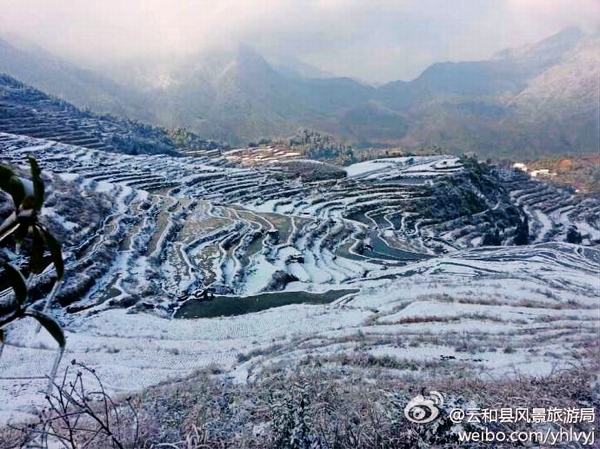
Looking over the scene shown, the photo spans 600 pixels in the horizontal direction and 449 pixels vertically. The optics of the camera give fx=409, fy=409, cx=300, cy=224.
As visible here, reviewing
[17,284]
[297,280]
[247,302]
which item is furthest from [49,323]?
[297,280]

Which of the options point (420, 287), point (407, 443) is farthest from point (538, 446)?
point (420, 287)

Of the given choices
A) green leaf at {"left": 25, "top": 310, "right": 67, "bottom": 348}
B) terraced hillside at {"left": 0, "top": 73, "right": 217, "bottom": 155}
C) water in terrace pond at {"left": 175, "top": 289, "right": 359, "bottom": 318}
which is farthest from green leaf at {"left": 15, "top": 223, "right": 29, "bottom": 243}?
terraced hillside at {"left": 0, "top": 73, "right": 217, "bottom": 155}

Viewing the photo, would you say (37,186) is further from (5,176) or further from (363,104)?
(363,104)

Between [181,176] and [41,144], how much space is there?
12.6m

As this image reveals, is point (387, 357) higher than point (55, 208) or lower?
higher

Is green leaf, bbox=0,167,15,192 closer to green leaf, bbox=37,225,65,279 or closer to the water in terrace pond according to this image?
green leaf, bbox=37,225,65,279

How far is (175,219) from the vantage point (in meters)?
21.0

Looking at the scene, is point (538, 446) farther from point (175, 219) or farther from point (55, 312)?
point (175, 219)

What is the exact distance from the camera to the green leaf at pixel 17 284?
1.11 metres

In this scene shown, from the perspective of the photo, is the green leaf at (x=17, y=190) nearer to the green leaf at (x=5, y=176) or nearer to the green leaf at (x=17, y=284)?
the green leaf at (x=5, y=176)

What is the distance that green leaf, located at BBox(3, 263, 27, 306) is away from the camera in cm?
111

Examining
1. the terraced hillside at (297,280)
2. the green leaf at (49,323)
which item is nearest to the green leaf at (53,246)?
the green leaf at (49,323)

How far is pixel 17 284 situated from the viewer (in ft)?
3.72

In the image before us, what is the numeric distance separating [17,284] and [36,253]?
10cm
